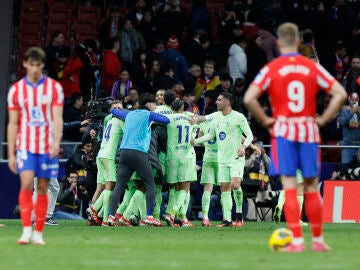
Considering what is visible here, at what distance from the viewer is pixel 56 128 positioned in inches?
576

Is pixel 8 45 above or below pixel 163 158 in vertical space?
above

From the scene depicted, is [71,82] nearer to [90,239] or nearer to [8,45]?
[8,45]

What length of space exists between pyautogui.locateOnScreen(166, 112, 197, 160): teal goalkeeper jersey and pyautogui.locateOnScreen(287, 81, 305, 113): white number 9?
8528 mm

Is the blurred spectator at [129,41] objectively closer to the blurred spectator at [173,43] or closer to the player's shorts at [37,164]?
the blurred spectator at [173,43]

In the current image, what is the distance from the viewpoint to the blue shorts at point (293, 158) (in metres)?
13.5

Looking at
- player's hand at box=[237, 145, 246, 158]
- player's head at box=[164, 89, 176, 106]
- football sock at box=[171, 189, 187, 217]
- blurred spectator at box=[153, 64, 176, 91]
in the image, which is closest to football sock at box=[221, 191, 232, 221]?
football sock at box=[171, 189, 187, 217]

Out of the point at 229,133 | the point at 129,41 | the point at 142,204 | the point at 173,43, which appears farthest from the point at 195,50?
the point at 142,204

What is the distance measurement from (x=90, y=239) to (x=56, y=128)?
2288mm

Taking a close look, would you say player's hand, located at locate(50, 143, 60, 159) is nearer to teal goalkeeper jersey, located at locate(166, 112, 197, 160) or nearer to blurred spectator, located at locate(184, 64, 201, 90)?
teal goalkeeper jersey, located at locate(166, 112, 197, 160)

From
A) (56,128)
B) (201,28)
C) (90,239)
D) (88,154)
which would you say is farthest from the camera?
(201,28)

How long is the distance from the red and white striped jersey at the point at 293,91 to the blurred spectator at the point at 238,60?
610 inches

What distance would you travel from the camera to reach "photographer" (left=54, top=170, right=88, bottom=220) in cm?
2544

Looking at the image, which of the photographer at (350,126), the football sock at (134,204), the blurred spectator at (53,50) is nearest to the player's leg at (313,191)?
the football sock at (134,204)

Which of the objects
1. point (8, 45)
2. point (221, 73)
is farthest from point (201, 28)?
point (8, 45)
